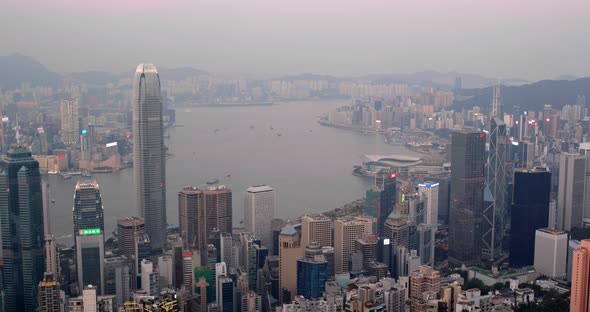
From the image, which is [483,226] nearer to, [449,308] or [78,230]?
[449,308]

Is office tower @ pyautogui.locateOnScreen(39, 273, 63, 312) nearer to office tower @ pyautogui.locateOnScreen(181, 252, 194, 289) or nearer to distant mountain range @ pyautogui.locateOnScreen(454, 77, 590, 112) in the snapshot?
office tower @ pyautogui.locateOnScreen(181, 252, 194, 289)

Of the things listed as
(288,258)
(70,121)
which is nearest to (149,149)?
(70,121)

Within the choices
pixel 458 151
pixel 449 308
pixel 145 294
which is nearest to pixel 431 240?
pixel 458 151

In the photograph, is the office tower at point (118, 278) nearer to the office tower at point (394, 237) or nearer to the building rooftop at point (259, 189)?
the building rooftop at point (259, 189)

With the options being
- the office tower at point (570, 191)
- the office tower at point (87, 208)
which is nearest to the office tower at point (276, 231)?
the office tower at point (87, 208)

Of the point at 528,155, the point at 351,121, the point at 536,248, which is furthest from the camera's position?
the point at 351,121

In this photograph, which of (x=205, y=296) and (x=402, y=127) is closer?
(x=205, y=296)

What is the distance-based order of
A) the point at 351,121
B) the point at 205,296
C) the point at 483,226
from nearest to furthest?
the point at 205,296 < the point at 483,226 < the point at 351,121
